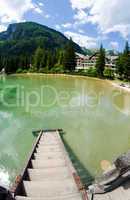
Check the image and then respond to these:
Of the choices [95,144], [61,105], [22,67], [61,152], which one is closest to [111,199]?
[61,152]

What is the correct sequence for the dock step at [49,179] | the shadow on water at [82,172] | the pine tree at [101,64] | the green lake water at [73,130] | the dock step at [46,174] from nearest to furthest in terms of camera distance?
the dock step at [49,179] < the dock step at [46,174] < the shadow on water at [82,172] < the green lake water at [73,130] < the pine tree at [101,64]

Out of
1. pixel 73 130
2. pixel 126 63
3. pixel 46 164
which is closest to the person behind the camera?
pixel 46 164

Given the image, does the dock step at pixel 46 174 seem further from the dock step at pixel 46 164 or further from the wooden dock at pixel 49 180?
the dock step at pixel 46 164

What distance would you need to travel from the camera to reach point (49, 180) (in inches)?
271

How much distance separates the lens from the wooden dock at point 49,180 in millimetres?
5817

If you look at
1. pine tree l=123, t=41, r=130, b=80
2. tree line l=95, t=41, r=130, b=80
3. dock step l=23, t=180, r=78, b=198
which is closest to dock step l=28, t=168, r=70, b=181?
dock step l=23, t=180, r=78, b=198

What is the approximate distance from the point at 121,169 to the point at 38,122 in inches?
444

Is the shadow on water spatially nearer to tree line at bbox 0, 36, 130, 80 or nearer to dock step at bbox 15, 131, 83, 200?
dock step at bbox 15, 131, 83, 200

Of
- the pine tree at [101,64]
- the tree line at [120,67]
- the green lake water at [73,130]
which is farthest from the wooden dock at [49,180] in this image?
the pine tree at [101,64]

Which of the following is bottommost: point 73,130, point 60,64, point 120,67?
point 73,130

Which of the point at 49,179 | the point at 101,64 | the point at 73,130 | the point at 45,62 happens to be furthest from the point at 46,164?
the point at 45,62

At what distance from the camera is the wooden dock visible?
5.82m

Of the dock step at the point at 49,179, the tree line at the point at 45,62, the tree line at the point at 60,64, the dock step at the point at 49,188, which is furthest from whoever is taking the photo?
the tree line at the point at 45,62

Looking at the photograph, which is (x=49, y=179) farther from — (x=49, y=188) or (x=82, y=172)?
(x=82, y=172)
